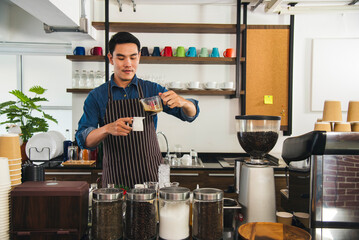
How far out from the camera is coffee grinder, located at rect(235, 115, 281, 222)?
1369 mm

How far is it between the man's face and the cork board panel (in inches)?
82.7

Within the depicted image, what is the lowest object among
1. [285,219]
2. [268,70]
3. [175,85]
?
[285,219]

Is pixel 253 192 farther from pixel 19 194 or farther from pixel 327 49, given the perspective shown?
pixel 327 49

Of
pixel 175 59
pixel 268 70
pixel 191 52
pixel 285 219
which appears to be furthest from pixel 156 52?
pixel 285 219

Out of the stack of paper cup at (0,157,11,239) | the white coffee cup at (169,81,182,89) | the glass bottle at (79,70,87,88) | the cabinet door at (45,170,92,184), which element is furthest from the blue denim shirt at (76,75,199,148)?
the glass bottle at (79,70,87,88)

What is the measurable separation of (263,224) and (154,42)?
3.00 m

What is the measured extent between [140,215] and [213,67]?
9.74 feet

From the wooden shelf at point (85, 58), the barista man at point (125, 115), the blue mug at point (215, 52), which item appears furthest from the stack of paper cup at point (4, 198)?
the blue mug at point (215, 52)

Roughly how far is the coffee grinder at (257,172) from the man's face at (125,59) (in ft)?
2.93

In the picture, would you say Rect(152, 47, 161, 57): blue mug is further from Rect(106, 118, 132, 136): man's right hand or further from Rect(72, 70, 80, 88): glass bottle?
Rect(106, 118, 132, 136): man's right hand

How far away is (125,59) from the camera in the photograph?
2027 millimetres

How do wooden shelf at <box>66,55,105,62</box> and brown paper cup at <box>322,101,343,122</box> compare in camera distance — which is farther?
wooden shelf at <box>66,55,105,62</box>

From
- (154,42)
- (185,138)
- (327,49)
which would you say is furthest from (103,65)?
(327,49)

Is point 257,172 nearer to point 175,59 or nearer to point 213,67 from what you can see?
point 175,59
